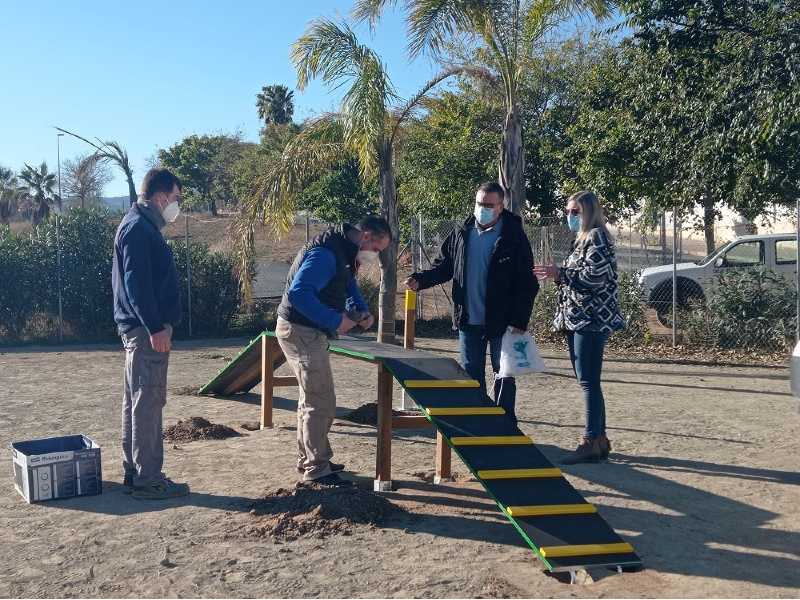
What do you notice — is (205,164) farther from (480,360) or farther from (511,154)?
(480,360)

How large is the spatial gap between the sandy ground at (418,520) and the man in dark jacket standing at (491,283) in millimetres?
903

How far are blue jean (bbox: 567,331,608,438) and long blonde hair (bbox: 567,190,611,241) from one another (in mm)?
742

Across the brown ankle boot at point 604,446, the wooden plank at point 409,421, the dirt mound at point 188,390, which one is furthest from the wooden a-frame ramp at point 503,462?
the dirt mound at point 188,390

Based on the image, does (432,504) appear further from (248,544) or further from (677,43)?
(677,43)

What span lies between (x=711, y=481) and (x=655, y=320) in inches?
355

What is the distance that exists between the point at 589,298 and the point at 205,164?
4874cm

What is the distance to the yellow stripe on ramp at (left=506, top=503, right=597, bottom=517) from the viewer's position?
15.3 feet

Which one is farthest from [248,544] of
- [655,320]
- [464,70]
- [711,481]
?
[655,320]

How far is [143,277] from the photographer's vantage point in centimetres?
562

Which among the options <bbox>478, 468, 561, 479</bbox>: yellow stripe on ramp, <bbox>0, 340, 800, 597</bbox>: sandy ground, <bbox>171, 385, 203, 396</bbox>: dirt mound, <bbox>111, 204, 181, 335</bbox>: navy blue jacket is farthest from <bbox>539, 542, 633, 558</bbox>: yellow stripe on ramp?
<bbox>171, 385, 203, 396</bbox>: dirt mound

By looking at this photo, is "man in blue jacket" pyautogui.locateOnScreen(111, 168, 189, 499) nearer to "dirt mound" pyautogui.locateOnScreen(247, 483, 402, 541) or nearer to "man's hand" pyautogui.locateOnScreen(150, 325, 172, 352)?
"man's hand" pyautogui.locateOnScreen(150, 325, 172, 352)

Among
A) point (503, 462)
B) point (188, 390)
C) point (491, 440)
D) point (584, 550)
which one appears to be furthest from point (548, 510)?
point (188, 390)

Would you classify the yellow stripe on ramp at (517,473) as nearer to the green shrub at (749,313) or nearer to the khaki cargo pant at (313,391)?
the khaki cargo pant at (313,391)

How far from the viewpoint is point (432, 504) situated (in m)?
5.71
